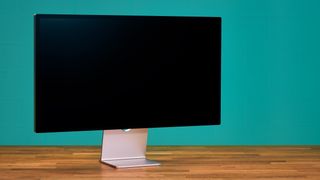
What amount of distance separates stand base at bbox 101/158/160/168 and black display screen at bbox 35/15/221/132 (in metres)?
0.15

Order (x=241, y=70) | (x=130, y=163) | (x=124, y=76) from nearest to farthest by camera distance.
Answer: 1. (x=124, y=76)
2. (x=130, y=163)
3. (x=241, y=70)

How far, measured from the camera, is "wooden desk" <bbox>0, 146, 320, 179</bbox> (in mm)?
2717

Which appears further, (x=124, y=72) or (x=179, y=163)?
(x=179, y=163)

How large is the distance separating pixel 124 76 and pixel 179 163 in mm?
422

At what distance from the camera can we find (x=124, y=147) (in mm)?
2939

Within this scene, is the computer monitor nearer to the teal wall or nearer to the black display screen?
the black display screen

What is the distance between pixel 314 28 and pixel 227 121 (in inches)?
23.4

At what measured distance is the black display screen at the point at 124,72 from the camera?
8.82 feet

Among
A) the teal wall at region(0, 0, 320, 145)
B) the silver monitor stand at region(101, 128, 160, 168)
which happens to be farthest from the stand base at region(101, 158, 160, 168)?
the teal wall at region(0, 0, 320, 145)

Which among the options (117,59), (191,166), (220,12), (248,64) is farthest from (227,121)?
(117,59)

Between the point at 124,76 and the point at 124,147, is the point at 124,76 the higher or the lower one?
the higher one

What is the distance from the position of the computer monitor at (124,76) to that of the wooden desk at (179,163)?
5.1 inches

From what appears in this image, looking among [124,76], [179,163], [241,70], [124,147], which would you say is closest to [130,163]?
[124,147]

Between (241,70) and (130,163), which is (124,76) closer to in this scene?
(130,163)
